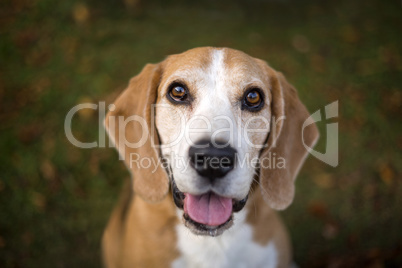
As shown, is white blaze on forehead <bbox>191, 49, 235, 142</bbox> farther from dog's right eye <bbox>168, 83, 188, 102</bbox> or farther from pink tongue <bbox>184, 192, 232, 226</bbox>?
pink tongue <bbox>184, 192, 232, 226</bbox>

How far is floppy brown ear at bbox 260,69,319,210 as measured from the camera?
2762 millimetres

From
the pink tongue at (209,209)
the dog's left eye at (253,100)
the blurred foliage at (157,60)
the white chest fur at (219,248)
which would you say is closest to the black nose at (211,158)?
the pink tongue at (209,209)

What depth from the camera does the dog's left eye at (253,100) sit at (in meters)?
2.59

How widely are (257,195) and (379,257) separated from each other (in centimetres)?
216

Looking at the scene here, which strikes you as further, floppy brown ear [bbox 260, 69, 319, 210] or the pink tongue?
floppy brown ear [bbox 260, 69, 319, 210]

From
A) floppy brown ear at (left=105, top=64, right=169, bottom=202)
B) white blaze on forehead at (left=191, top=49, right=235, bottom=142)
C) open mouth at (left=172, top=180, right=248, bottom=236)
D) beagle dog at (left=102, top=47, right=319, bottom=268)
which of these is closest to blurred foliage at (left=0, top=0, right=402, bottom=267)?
beagle dog at (left=102, top=47, right=319, bottom=268)

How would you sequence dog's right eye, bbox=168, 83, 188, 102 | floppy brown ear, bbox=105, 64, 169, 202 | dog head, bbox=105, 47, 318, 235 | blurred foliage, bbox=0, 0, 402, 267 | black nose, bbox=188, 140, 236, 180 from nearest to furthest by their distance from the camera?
black nose, bbox=188, 140, 236, 180
dog head, bbox=105, 47, 318, 235
dog's right eye, bbox=168, 83, 188, 102
floppy brown ear, bbox=105, 64, 169, 202
blurred foliage, bbox=0, 0, 402, 267

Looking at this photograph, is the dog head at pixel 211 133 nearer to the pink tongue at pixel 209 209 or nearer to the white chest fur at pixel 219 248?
the pink tongue at pixel 209 209

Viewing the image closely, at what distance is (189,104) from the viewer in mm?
2537

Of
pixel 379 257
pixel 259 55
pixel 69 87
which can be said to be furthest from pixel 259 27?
pixel 379 257

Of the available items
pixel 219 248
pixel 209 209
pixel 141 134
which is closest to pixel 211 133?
pixel 209 209

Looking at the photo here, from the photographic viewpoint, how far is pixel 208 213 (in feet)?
7.89

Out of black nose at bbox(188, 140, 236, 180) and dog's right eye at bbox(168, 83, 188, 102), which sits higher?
dog's right eye at bbox(168, 83, 188, 102)

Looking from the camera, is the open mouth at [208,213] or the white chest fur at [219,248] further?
the white chest fur at [219,248]
